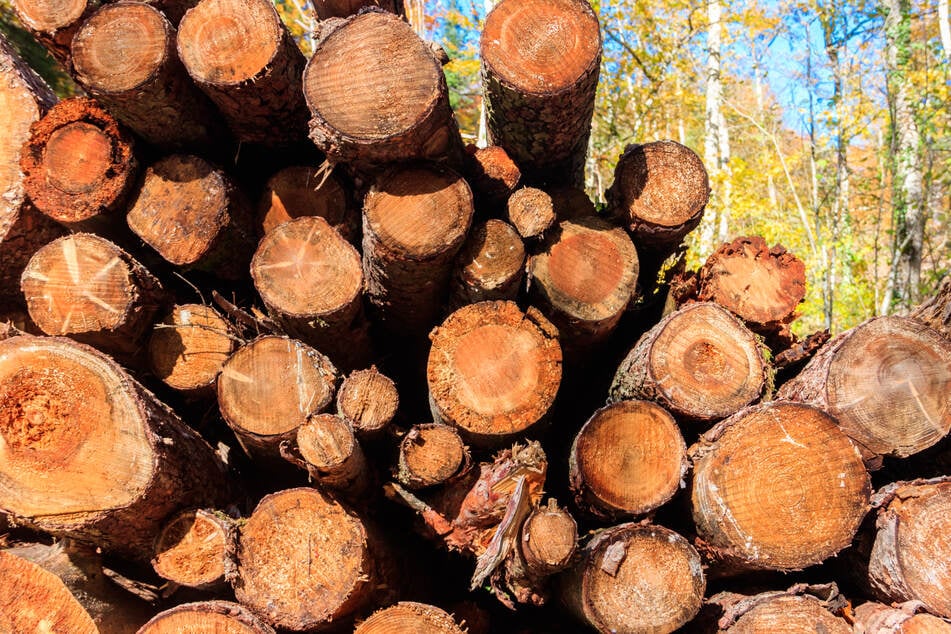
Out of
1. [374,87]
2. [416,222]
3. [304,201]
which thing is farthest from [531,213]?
[304,201]

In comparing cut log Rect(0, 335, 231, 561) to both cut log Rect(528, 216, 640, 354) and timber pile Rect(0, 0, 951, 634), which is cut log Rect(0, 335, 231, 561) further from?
cut log Rect(528, 216, 640, 354)

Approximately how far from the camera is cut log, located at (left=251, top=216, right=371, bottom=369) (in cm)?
241

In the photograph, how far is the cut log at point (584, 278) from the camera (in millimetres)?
2523

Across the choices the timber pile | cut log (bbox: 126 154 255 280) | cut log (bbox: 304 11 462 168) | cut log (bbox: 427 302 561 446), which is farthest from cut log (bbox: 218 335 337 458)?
cut log (bbox: 304 11 462 168)

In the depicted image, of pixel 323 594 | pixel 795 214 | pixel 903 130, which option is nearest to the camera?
pixel 323 594

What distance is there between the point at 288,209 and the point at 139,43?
0.96 m

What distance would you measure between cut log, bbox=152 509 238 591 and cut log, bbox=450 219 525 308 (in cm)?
137

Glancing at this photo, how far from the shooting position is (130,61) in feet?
7.95

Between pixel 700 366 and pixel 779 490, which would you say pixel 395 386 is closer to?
pixel 700 366

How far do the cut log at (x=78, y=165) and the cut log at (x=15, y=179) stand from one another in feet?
1.39

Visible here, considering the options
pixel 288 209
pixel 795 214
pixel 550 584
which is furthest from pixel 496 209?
pixel 795 214

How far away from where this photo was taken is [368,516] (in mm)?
2383

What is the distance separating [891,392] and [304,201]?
292cm

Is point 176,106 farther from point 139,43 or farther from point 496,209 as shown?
point 496,209
